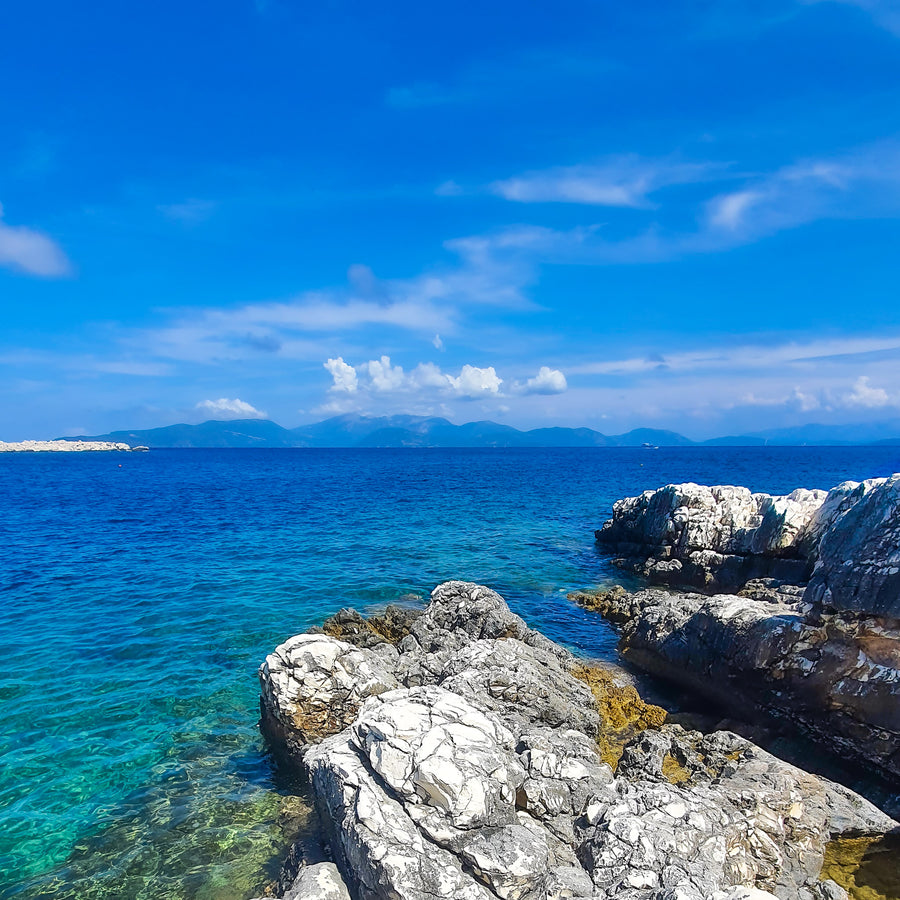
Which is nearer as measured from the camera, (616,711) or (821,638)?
(821,638)

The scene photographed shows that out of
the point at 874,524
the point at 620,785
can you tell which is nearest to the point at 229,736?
the point at 620,785

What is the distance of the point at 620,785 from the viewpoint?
10.5 metres

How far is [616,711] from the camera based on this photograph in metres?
16.5

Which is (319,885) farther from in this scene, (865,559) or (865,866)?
(865,559)

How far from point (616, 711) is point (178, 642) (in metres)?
16.9

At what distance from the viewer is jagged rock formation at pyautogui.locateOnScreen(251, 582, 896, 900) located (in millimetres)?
8062

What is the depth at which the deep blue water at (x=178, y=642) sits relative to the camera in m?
11.6

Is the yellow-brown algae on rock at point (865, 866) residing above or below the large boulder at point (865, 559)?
below

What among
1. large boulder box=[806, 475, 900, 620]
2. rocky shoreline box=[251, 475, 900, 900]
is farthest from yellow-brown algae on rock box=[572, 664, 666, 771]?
large boulder box=[806, 475, 900, 620]

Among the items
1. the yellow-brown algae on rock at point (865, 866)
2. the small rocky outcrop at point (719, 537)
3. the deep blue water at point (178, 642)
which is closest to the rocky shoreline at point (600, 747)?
the yellow-brown algae on rock at point (865, 866)

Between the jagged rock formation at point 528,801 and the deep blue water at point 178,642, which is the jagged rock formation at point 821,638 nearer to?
the jagged rock formation at point 528,801

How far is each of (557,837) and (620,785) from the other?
5.68 feet

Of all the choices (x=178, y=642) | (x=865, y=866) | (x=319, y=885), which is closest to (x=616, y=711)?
(x=865, y=866)

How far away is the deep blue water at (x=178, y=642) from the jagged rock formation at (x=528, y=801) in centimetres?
268
